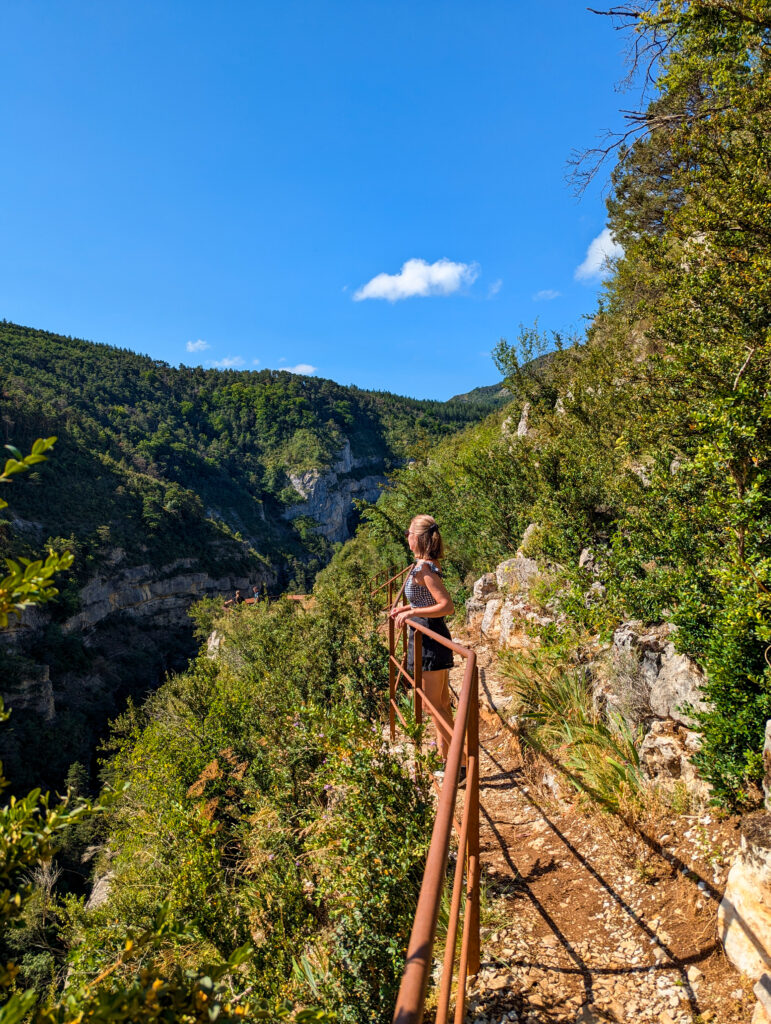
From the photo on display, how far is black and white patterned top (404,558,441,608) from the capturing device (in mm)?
3955

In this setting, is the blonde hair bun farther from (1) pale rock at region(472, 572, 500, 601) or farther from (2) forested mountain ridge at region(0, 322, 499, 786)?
(1) pale rock at region(472, 572, 500, 601)

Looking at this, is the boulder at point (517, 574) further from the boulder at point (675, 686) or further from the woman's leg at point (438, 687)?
the boulder at point (675, 686)

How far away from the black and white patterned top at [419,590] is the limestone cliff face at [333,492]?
106972 mm

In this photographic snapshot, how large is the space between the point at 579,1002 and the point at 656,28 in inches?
315

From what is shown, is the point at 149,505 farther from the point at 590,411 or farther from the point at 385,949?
→ the point at 385,949

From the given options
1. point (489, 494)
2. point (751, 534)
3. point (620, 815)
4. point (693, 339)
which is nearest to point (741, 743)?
point (620, 815)

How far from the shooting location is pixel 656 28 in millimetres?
4992

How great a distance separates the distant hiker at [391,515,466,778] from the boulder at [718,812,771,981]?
1889mm

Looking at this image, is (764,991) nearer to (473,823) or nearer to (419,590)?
(473,823)

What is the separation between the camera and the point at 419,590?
403 centimetres

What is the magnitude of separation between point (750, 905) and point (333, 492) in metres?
122

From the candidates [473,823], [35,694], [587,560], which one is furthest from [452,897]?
[35,694]

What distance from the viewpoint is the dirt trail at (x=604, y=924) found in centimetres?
217

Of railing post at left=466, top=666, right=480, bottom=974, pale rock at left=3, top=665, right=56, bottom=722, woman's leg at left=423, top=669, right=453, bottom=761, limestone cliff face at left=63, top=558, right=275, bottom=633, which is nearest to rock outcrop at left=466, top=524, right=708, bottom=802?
woman's leg at left=423, top=669, right=453, bottom=761
